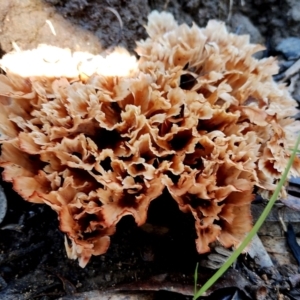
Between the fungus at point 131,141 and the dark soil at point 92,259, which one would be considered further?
the dark soil at point 92,259

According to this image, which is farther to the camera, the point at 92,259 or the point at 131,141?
the point at 92,259

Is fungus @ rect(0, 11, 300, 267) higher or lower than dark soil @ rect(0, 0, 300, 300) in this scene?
higher

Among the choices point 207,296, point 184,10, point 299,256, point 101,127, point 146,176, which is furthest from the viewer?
point 184,10

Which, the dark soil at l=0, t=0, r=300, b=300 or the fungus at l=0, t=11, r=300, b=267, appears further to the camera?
the dark soil at l=0, t=0, r=300, b=300

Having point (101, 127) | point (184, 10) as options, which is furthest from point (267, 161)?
point (184, 10)

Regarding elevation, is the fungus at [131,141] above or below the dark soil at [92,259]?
above

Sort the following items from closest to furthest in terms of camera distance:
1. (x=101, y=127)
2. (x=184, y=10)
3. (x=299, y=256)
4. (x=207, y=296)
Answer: (x=101, y=127), (x=207, y=296), (x=299, y=256), (x=184, y=10)

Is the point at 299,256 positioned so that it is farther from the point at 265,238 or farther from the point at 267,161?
the point at 267,161

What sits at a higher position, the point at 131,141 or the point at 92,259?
the point at 131,141
